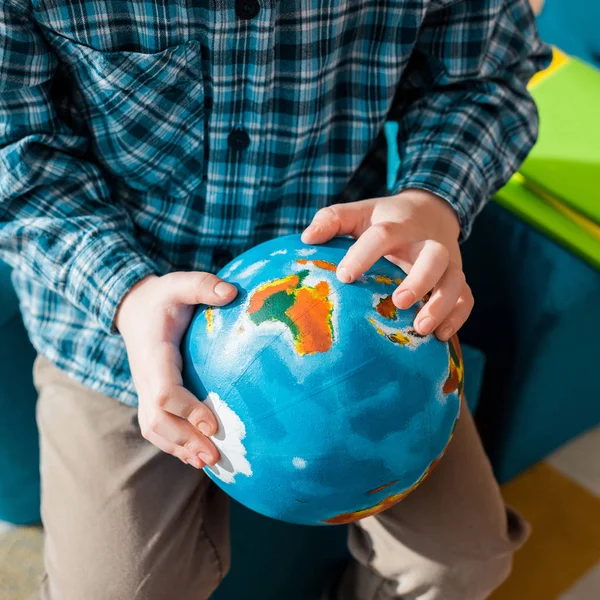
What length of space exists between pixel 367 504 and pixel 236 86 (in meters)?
0.55

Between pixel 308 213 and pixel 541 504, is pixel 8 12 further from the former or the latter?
pixel 541 504

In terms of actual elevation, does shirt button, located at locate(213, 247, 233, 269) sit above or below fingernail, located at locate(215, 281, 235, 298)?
below

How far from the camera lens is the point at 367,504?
0.83 m

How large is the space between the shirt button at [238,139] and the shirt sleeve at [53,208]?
0.61 ft

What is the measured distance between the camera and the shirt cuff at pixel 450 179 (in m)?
1.06

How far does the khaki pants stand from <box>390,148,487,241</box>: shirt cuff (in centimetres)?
31

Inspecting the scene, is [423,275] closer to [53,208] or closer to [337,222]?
[337,222]

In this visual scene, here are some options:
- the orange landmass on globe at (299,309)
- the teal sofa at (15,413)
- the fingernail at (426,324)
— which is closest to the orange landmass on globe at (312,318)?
the orange landmass on globe at (299,309)

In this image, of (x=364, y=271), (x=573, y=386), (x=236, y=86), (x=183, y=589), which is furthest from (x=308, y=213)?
(x=573, y=386)

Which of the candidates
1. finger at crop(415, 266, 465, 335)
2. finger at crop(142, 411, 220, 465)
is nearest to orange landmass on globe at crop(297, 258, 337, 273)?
finger at crop(415, 266, 465, 335)

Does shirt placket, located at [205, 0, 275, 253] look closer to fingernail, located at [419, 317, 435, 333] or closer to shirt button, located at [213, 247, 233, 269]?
shirt button, located at [213, 247, 233, 269]

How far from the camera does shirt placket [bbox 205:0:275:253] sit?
931 mm

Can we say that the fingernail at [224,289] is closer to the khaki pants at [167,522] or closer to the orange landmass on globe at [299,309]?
the orange landmass on globe at [299,309]

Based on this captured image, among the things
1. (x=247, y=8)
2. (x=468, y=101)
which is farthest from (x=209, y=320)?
(x=468, y=101)
